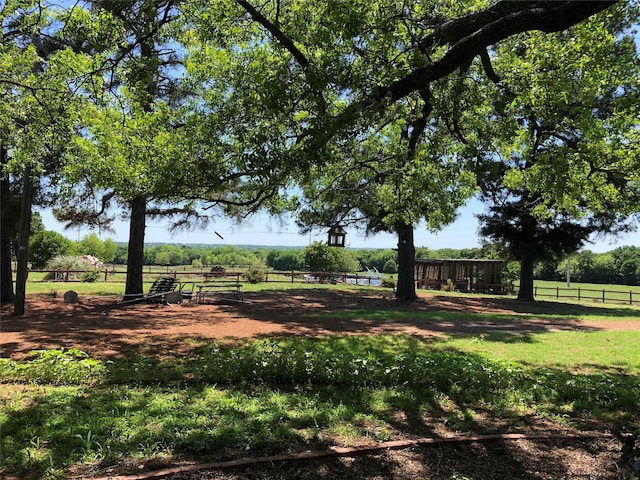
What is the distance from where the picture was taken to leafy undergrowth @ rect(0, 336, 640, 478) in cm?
338

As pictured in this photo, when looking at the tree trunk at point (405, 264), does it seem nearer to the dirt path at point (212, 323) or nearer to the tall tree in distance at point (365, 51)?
the dirt path at point (212, 323)

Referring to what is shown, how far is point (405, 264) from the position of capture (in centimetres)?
1817

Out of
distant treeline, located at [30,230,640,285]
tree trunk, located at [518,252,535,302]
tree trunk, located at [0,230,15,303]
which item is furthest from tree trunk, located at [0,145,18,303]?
distant treeline, located at [30,230,640,285]

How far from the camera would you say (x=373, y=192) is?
53.9ft

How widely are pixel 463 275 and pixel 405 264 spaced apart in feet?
45.1

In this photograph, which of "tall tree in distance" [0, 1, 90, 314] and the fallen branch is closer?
the fallen branch

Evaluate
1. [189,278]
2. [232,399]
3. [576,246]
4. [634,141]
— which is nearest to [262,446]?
[232,399]

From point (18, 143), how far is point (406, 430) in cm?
972

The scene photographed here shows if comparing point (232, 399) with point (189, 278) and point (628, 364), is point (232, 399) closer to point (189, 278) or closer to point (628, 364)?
point (628, 364)

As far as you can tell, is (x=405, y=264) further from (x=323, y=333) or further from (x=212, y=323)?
(x=212, y=323)

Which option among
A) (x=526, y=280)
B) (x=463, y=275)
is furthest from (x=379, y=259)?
(x=526, y=280)

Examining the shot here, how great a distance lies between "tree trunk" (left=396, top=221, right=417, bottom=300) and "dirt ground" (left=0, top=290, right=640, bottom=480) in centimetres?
105

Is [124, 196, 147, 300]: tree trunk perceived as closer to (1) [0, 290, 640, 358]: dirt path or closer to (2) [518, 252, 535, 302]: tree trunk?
(1) [0, 290, 640, 358]: dirt path

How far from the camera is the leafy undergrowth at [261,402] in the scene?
3.38 metres
